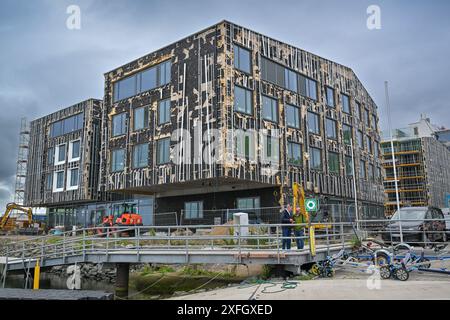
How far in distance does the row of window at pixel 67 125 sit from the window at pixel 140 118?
13.6 m

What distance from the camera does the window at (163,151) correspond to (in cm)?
2872

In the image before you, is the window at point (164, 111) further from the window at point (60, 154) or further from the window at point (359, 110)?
the window at point (359, 110)

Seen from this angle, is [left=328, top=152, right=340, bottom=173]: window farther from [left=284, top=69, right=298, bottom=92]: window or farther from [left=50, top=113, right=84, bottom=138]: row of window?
[left=50, top=113, right=84, bottom=138]: row of window

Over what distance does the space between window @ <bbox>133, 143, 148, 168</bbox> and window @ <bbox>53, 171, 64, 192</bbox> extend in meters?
16.4

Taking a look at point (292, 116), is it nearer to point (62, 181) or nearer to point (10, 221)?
point (62, 181)

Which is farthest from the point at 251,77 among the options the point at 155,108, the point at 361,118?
the point at 361,118

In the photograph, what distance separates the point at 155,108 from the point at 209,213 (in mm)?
8552

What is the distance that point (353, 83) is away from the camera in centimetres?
3956

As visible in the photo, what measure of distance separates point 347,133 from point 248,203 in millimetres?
13457

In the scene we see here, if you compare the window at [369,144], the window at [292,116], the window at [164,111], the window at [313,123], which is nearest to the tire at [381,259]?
the window at [292,116]

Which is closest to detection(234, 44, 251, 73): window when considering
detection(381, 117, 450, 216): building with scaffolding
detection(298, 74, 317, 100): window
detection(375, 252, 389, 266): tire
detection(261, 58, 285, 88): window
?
detection(261, 58, 285, 88): window

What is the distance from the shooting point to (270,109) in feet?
96.0

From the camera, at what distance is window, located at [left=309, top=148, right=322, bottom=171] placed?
32.1 m
